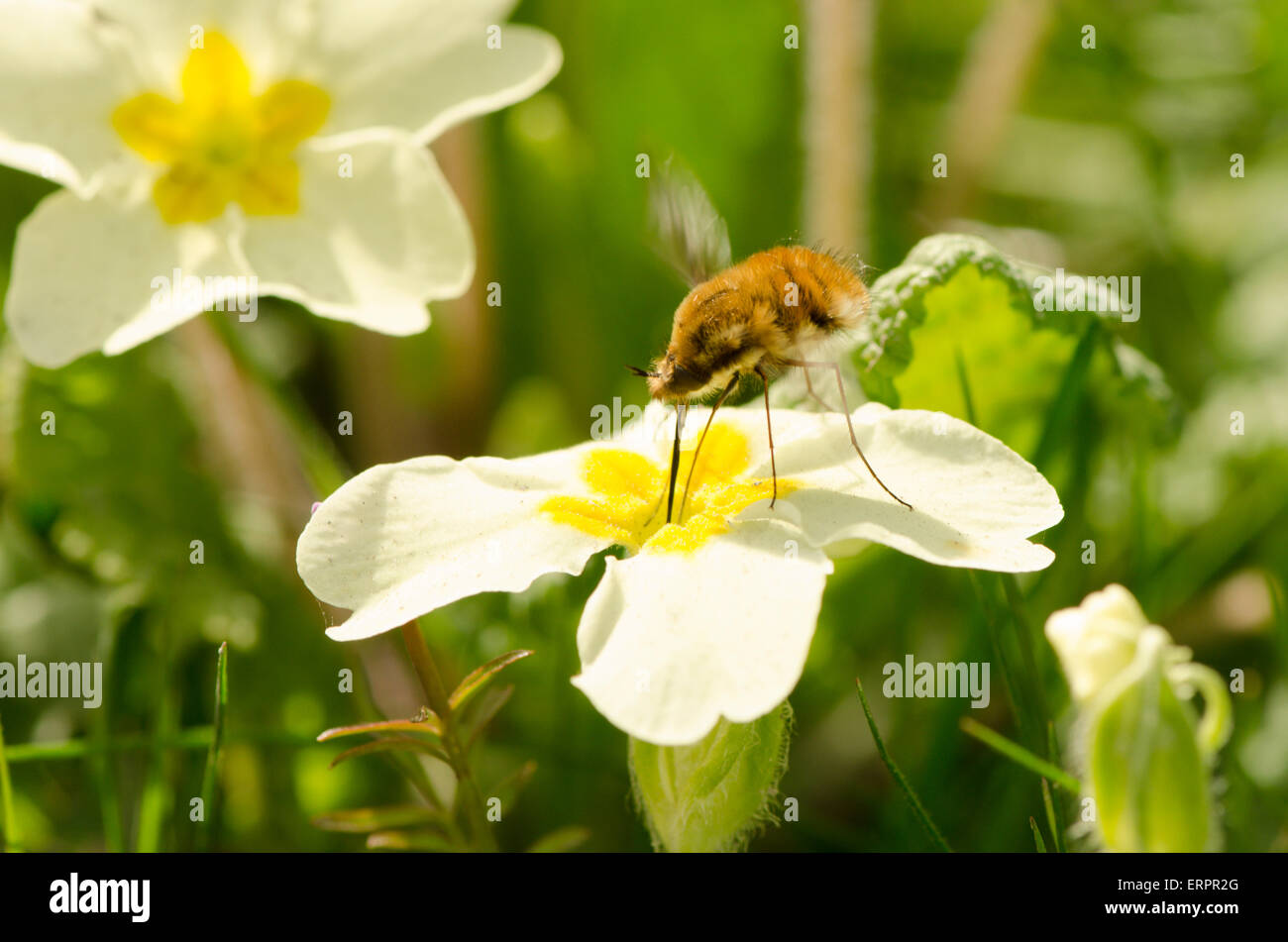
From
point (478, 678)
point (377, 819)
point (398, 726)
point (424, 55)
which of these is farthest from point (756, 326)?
point (424, 55)

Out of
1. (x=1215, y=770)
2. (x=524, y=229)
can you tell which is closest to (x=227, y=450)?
(x=524, y=229)

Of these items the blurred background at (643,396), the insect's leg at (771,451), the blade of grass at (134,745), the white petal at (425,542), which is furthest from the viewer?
the blurred background at (643,396)

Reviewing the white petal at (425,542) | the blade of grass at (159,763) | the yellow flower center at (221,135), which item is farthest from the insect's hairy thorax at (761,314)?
the blade of grass at (159,763)

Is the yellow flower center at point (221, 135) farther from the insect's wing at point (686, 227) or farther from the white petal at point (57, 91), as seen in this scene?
the insect's wing at point (686, 227)

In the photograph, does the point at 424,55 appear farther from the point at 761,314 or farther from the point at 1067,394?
the point at 1067,394
